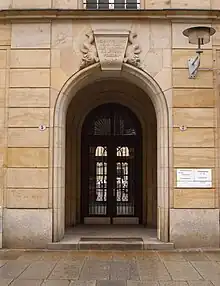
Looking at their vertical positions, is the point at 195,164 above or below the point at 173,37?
below

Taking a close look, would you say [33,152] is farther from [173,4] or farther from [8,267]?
[173,4]

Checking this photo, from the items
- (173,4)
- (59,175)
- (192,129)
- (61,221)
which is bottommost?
(61,221)

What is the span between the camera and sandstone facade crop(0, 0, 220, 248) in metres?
10.3

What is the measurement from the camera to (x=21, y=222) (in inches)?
404

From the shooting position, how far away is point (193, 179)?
34.1 ft

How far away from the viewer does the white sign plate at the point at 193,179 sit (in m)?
10.4

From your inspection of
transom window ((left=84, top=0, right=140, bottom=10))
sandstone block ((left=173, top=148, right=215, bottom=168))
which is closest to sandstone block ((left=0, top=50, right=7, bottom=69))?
transom window ((left=84, top=0, right=140, bottom=10))

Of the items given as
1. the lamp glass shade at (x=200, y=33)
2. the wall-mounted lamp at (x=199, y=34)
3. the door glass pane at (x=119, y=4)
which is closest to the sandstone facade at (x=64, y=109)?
the door glass pane at (x=119, y=4)

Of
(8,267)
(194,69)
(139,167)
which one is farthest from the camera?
(139,167)

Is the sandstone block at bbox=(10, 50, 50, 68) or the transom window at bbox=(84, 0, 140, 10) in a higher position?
the transom window at bbox=(84, 0, 140, 10)

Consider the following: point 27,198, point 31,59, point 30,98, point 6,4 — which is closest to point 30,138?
point 30,98

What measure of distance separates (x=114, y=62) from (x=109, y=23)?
3.21 feet

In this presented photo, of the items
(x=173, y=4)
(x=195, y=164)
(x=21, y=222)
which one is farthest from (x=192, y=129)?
(x=21, y=222)

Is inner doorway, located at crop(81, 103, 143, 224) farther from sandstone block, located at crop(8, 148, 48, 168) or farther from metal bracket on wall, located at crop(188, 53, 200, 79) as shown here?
metal bracket on wall, located at crop(188, 53, 200, 79)
